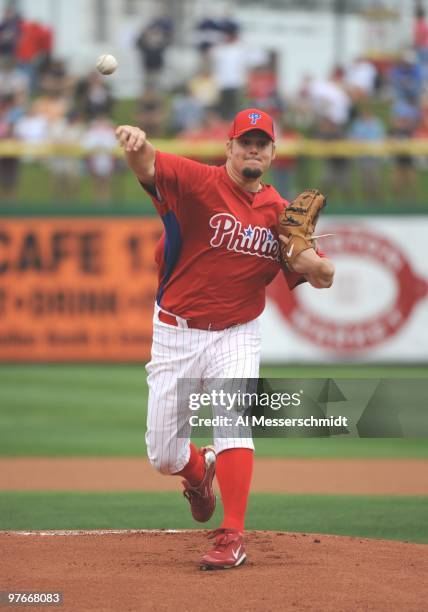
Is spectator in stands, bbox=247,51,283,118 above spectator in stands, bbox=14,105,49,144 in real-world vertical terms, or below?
above

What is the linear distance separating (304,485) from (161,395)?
2777 mm

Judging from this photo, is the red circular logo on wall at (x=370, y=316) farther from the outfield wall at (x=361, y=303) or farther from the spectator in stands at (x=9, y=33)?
the spectator in stands at (x=9, y=33)

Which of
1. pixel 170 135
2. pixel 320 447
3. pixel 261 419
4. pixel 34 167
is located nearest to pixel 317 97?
→ pixel 170 135

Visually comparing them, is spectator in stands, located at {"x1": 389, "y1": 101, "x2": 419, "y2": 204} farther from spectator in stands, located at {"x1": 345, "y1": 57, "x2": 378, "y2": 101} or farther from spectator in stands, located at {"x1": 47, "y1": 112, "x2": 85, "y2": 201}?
spectator in stands, located at {"x1": 47, "y1": 112, "x2": 85, "y2": 201}

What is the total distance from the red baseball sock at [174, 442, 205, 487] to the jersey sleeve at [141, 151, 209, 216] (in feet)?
4.03

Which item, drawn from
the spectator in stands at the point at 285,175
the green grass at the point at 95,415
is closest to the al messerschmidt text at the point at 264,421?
the green grass at the point at 95,415

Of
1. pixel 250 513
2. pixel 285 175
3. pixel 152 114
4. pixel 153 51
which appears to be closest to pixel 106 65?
pixel 250 513

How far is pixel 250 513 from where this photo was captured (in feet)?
22.5

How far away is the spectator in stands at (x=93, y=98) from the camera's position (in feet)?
50.7

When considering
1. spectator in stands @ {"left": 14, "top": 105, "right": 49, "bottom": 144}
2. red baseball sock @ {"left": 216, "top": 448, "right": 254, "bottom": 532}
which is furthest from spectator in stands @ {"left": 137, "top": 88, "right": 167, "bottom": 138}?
red baseball sock @ {"left": 216, "top": 448, "right": 254, "bottom": 532}

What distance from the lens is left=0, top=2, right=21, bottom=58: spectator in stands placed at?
673 inches

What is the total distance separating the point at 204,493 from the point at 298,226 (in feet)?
4.88

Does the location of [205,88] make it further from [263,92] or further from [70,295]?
[70,295]

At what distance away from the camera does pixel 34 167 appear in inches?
535
